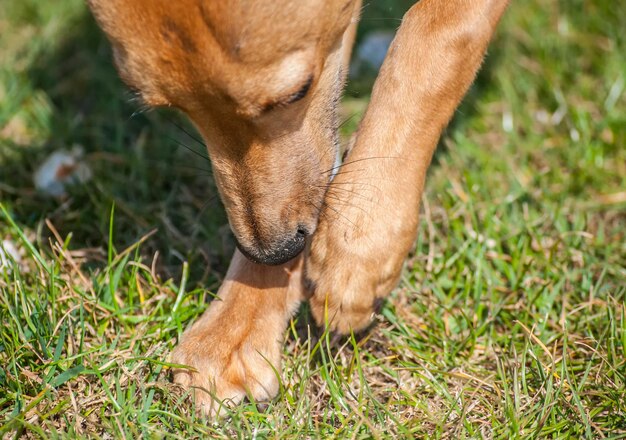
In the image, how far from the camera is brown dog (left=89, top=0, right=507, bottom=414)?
247 cm

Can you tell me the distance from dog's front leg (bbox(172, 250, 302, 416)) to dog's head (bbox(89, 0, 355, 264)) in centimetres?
22

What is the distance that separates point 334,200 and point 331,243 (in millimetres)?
166

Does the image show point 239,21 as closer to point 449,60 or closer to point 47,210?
point 449,60

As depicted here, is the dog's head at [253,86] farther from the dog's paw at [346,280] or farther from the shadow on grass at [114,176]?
the shadow on grass at [114,176]

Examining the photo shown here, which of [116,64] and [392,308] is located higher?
[116,64]

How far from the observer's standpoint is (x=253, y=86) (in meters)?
2.49

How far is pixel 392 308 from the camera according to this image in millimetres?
3088

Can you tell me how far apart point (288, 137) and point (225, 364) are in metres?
0.83

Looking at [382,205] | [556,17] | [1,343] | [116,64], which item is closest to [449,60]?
[382,205]

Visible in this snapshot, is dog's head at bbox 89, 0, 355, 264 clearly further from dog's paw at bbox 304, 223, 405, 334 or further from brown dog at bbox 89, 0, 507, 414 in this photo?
dog's paw at bbox 304, 223, 405, 334

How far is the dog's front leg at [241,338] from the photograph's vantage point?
8.80 feet

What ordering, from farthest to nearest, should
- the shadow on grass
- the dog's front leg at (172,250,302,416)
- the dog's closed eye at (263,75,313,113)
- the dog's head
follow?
1. the shadow on grass
2. the dog's front leg at (172,250,302,416)
3. the dog's closed eye at (263,75,313,113)
4. the dog's head

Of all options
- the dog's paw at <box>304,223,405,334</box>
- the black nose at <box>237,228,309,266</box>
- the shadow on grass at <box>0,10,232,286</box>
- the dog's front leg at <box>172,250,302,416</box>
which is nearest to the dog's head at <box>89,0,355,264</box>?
the black nose at <box>237,228,309,266</box>

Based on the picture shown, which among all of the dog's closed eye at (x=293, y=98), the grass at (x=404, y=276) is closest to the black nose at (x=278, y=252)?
the grass at (x=404, y=276)
